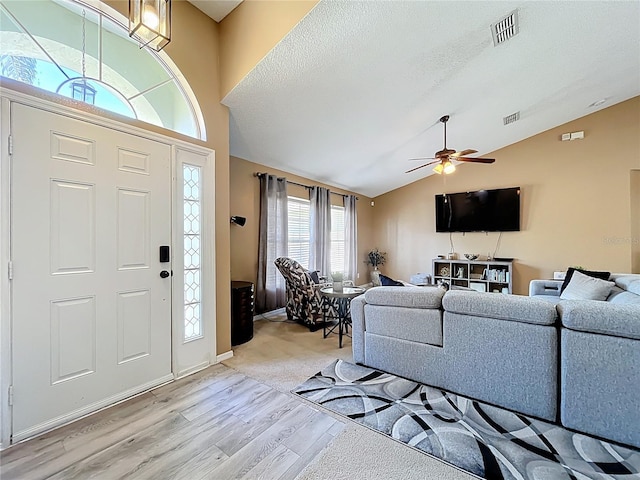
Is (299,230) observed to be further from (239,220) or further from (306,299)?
(306,299)

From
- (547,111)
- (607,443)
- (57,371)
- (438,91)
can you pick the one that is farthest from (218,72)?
(547,111)

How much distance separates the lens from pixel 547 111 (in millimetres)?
4574

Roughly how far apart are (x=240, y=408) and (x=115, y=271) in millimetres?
1463

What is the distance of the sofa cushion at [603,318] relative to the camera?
1671 mm

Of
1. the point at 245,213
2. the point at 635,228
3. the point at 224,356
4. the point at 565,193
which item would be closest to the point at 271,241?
the point at 245,213

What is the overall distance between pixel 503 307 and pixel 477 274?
14.5 ft

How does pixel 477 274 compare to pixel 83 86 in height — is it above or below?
below

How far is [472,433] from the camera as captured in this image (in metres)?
1.81

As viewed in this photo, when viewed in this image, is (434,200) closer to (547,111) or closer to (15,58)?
(547,111)

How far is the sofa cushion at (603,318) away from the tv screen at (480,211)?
14.4ft

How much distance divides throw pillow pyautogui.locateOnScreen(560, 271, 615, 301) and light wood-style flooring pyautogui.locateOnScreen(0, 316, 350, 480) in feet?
10.2

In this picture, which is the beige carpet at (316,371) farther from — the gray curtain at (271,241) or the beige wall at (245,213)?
the beige wall at (245,213)

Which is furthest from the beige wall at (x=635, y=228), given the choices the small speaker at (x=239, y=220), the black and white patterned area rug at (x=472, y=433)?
the small speaker at (x=239, y=220)

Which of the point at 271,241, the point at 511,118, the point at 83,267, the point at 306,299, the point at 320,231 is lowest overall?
the point at 306,299
